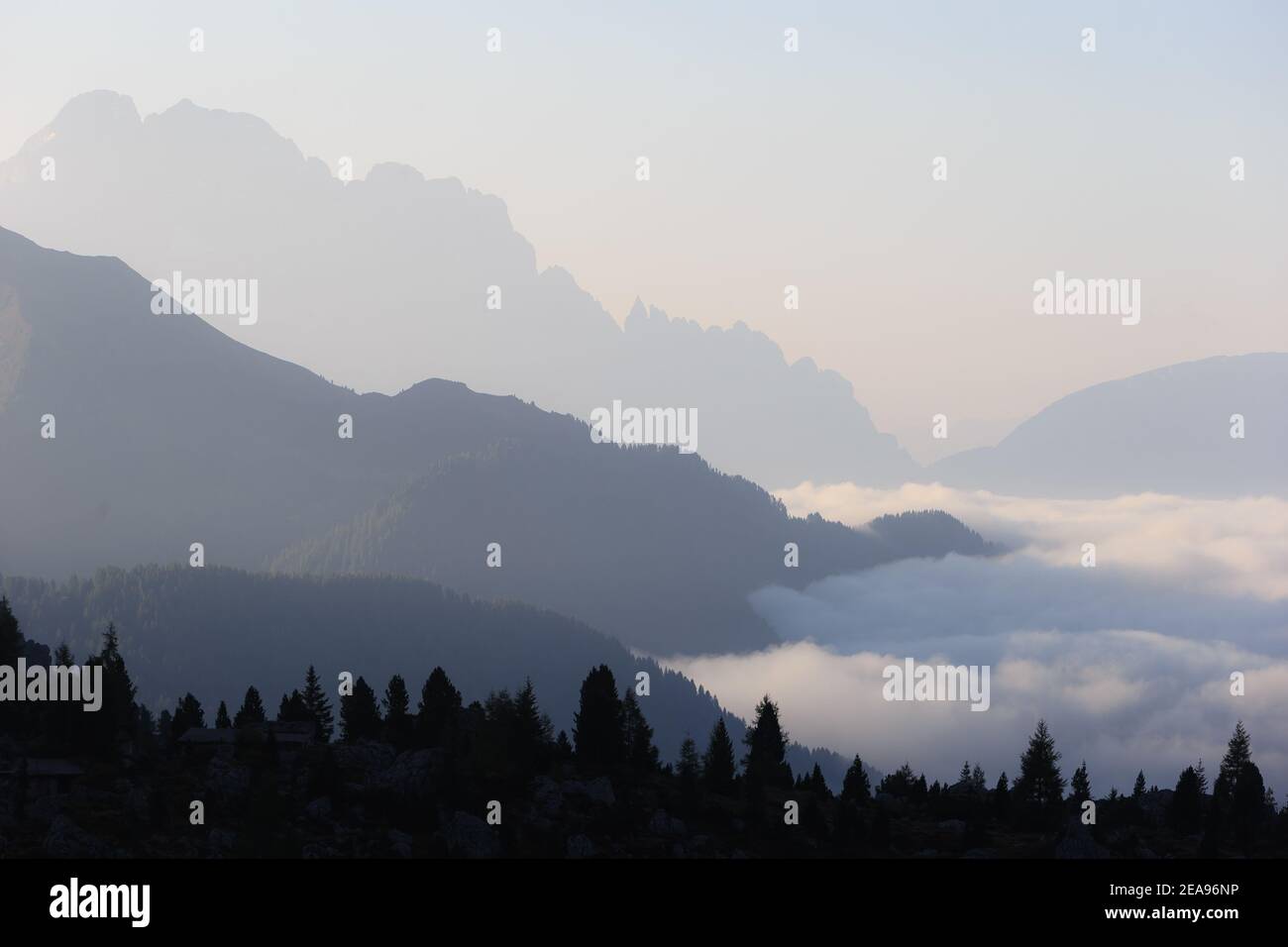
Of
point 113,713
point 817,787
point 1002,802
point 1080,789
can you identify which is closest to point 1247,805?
point 1080,789

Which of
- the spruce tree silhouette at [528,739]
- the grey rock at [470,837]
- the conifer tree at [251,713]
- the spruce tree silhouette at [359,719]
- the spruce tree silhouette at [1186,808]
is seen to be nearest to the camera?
the grey rock at [470,837]

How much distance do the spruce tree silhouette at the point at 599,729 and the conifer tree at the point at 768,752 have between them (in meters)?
13.4

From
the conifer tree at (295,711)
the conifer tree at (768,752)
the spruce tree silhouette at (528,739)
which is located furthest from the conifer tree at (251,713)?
the conifer tree at (768,752)

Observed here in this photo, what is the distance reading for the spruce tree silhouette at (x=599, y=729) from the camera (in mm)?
143750

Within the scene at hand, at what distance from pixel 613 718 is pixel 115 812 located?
158 ft

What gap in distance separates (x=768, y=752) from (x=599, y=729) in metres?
21.3

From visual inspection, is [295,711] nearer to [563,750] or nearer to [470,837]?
[563,750]

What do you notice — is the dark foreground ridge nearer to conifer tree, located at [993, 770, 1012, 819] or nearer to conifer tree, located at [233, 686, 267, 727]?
conifer tree, located at [993, 770, 1012, 819]

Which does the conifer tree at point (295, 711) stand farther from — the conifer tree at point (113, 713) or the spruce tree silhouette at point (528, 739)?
the spruce tree silhouette at point (528, 739)

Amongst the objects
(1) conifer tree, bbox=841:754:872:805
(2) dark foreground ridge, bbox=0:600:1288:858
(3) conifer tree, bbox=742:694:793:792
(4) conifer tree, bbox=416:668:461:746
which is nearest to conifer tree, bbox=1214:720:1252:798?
(2) dark foreground ridge, bbox=0:600:1288:858

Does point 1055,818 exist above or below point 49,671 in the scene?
below
